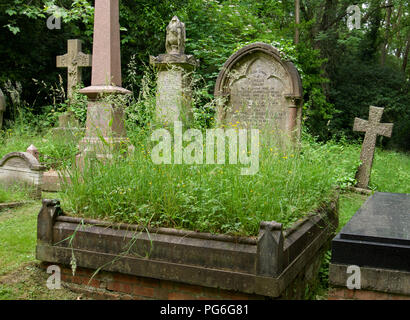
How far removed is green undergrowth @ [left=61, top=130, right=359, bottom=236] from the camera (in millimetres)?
3098

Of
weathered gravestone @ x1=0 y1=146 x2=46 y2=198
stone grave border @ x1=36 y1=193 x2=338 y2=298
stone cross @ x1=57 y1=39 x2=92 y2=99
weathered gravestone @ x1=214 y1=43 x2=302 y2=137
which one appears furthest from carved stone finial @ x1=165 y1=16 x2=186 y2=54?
stone grave border @ x1=36 y1=193 x2=338 y2=298

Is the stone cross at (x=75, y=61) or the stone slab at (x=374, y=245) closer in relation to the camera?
the stone slab at (x=374, y=245)

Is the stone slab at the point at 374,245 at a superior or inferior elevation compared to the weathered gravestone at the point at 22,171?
inferior

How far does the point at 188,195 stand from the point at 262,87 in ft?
16.5

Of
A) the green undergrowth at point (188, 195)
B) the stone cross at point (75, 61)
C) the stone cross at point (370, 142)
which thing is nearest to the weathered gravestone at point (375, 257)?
the green undergrowth at point (188, 195)

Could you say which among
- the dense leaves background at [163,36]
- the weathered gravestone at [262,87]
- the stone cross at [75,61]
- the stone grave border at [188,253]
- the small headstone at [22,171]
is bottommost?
the stone grave border at [188,253]

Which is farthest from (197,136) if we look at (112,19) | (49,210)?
(112,19)

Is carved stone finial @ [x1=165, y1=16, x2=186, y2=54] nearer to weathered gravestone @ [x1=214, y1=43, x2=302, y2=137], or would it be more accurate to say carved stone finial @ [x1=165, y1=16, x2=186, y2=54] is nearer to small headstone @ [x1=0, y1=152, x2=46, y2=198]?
weathered gravestone @ [x1=214, y1=43, x2=302, y2=137]

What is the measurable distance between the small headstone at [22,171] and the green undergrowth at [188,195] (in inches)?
102

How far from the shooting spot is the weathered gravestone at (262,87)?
7422 mm

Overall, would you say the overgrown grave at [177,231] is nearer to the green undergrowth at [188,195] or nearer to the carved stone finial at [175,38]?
the green undergrowth at [188,195]

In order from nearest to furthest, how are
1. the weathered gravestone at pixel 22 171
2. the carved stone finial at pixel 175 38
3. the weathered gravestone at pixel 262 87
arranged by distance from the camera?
1. the weathered gravestone at pixel 22 171
2. the weathered gravestone at pixel 262 87
3. the carved stone finial at pixel 175 38

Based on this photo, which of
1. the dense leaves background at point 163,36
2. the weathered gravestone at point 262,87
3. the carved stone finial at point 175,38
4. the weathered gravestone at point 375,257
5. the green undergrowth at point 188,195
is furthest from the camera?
the dense leaves background at point 163,36

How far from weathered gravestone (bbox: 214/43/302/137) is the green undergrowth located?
144 inches
